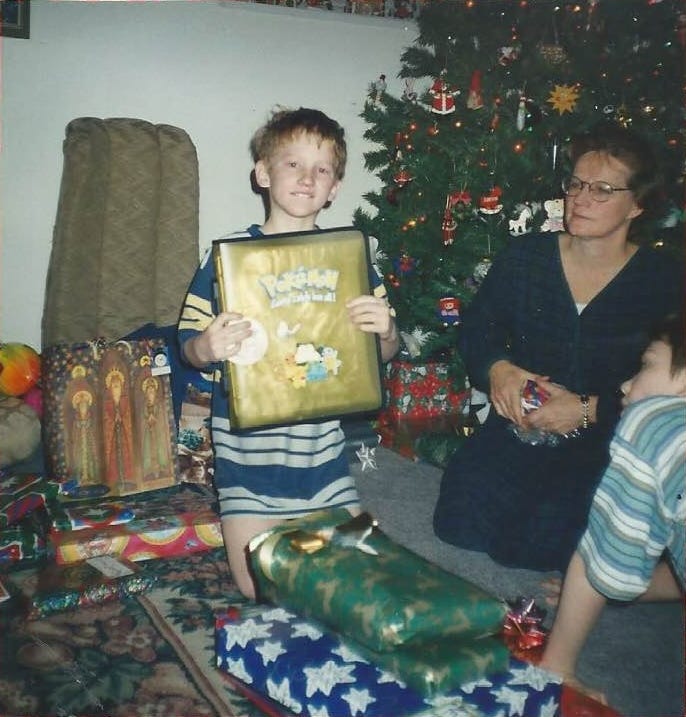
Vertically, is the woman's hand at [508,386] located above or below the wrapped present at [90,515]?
above

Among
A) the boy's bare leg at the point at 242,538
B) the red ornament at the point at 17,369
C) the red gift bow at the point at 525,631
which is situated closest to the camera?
the red gift bow at the point at 525,631

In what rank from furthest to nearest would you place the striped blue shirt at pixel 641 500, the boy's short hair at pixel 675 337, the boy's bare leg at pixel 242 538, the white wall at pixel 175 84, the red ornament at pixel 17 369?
the white wall at pixel 175 84
the red ornament at pixel 17 369
the boy's bare leg at pixel 242 538
the boy's short hair at pixel 675 337
the striped blue shirt at pixel 641 500

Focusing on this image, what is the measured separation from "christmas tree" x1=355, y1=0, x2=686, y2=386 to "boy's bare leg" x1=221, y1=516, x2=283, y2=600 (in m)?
1.27

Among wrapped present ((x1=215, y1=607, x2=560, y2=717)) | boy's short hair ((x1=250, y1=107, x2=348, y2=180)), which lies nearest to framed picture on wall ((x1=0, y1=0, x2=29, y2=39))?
boy's short hair ((x1=250, y1=107, x2=348, y2=180))

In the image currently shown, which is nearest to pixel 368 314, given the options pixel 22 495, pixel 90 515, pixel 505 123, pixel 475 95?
pixel 90 515

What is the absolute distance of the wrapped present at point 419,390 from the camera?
278cm

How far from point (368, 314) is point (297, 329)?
15cm

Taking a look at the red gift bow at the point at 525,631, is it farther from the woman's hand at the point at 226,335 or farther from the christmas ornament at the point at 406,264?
the christmas ornament at the point at 406,264

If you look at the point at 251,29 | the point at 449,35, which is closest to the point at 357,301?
the point at 449,35

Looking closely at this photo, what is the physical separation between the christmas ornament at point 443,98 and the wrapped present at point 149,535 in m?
1.71

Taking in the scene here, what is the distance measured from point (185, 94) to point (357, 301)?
2.05m

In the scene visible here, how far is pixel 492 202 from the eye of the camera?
93.9 inches

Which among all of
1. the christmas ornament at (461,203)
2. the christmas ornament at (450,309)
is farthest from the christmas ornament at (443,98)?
the christmas ornament at (450,309)

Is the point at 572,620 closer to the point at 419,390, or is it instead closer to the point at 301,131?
the point at 301,131
